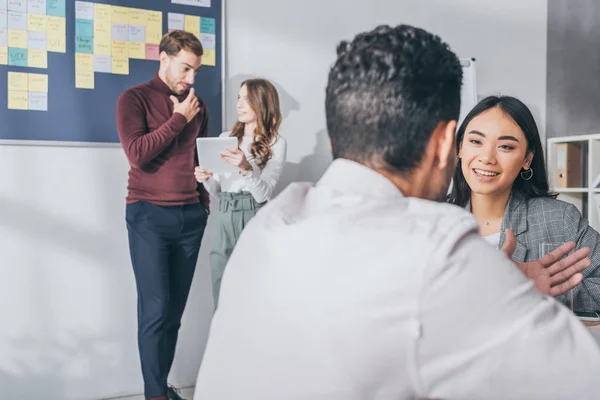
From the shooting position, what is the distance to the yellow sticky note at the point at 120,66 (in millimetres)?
2955

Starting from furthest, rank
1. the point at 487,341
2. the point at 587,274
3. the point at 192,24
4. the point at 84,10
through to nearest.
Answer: the point at 192,24
the point at 84,10
the point at 587,274
the point at 487,341

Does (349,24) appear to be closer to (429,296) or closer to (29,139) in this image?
(29,139)

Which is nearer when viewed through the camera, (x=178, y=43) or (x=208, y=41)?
(x=178, y=43)

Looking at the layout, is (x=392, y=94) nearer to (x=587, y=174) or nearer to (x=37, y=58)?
(x=37, y=58)

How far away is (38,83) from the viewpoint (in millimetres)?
2820

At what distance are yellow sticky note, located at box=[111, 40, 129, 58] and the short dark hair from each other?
0.22m

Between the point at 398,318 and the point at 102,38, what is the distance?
104 inches

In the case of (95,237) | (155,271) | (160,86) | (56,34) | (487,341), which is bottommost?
(155,271)

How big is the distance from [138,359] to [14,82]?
1.39m

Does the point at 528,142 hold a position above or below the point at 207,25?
below

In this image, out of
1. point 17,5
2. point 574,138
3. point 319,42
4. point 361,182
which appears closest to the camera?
point 361,182

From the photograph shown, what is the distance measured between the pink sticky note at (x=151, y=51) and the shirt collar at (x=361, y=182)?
8.04 feet

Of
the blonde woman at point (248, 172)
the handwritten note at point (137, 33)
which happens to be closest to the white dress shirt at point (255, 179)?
the blonde woman at point (248, 172)

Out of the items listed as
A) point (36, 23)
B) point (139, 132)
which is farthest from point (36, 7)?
point (139, 132)
